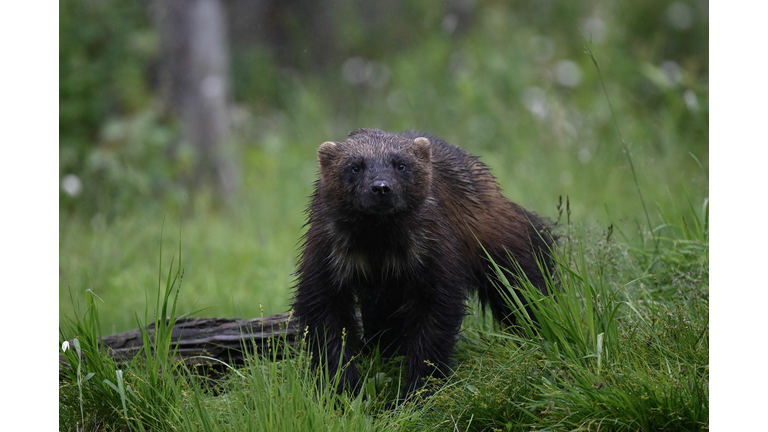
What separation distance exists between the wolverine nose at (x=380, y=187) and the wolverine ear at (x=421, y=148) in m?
0.39

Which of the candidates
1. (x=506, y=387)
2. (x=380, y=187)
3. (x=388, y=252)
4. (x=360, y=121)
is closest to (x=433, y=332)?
(x=388, y=252)

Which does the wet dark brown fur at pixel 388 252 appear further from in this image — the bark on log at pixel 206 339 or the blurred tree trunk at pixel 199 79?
the blurred tree trunk at pixel 199 79

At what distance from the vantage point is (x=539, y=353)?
341 centimetres

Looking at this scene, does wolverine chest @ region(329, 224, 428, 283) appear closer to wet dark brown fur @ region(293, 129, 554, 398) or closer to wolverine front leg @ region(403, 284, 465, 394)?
wet dark brown fur @ region(293, 129, 554, 398)

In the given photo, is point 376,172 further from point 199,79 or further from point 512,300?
point 199,79

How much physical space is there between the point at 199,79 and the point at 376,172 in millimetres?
5969

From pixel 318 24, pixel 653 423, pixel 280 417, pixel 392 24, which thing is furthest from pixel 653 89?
pixel 280 417

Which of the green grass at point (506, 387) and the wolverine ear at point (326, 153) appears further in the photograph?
the wolverine ear at point (326, 153)

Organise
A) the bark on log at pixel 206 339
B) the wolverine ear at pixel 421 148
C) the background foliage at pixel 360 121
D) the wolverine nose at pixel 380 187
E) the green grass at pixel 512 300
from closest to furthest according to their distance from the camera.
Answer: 1. the green grass at pixel 512 300
2. the wolverine nose at pixel 380 187
3. the wolverine ear at pixel 421 148
4. the bark on log at pixel 206 339
5. the background foliage at pixel 360 121

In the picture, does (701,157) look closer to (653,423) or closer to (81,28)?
(653,423)

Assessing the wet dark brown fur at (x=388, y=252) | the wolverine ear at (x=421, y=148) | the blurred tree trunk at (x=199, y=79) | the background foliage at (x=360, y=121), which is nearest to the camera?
the wet dark brown fur at (x=388, y=252)

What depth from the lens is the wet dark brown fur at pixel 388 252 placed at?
376cm

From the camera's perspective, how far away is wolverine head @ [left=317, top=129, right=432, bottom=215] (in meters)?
3.61

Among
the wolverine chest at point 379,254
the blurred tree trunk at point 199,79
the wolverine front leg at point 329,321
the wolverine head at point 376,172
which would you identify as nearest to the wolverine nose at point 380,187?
the wolverine head at point 376,172
